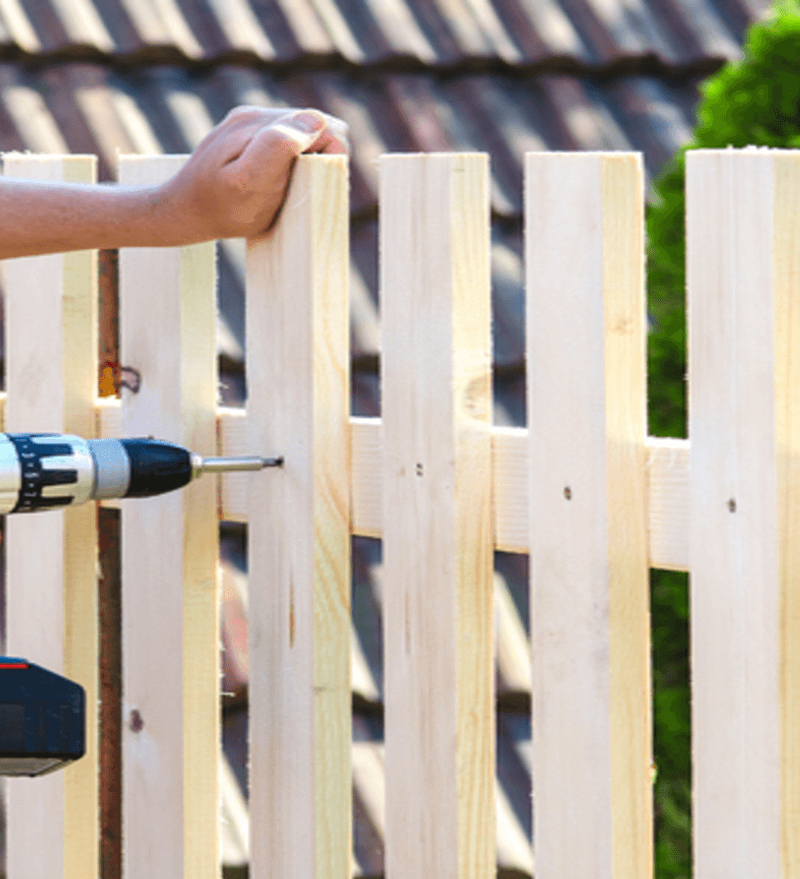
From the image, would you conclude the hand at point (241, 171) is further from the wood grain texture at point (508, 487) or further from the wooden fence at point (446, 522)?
the wood grain texture at point (508, 487)

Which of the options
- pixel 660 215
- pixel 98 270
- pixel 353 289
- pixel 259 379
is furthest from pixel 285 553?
pixel 353 289

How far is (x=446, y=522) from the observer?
164 cm

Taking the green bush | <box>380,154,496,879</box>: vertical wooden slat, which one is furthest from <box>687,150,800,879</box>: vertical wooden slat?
the green bush

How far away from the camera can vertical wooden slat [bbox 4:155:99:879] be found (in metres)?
2.08

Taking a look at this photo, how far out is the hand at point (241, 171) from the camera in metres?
1.71

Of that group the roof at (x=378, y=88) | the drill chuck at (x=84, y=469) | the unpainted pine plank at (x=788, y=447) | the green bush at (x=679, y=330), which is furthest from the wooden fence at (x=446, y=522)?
the roof at (x=378, y=88)

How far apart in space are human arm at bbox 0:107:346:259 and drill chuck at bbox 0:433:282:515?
25 centimetres

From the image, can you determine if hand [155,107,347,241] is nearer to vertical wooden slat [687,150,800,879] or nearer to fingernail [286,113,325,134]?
fingernail [286,113,325,134]

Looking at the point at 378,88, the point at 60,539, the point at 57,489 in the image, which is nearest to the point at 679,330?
the point at 60,539

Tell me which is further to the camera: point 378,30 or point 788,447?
point 378,30

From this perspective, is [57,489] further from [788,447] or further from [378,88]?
[378,88]

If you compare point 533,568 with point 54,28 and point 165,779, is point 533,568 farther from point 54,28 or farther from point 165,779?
point 54,28

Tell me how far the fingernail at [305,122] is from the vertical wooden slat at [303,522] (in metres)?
0.04

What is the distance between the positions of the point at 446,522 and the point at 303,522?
0.21 meters
